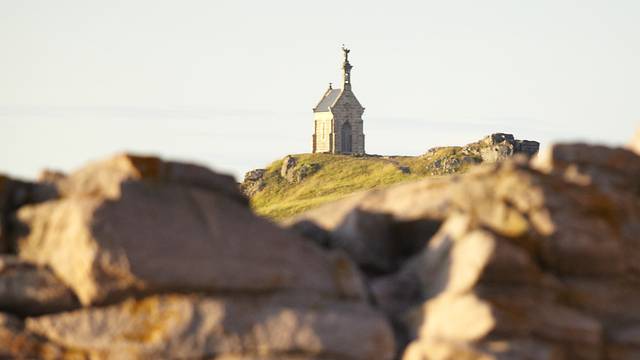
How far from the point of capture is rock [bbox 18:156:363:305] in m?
22.7

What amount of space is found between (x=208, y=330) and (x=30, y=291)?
A: 391 cm

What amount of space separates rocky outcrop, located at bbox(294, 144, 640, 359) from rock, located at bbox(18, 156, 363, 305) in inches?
71.9

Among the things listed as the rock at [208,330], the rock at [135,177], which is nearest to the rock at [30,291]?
the rock at [208,330]

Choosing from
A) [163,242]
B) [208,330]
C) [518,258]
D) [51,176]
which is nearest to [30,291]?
[163,242]

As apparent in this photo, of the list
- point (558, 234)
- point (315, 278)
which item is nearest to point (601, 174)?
point (558, 234)

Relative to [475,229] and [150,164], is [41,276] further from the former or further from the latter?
[475,229]

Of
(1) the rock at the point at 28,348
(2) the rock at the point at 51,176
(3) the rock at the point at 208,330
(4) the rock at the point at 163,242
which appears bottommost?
(1) the rock at the point at 28,348

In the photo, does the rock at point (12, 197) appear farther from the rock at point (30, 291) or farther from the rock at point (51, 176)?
the rock at point (30, 291)

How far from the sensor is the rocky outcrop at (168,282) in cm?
2245

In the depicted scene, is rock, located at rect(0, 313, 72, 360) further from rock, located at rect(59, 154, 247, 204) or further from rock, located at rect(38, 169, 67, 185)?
rock, located at rect(38, 169, 67, 185)

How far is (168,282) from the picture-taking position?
22.7 meters

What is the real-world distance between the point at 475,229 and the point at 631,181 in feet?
17.7

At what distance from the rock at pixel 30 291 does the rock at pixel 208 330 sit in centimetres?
33

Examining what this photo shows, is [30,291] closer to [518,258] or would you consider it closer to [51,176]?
[51,176]
